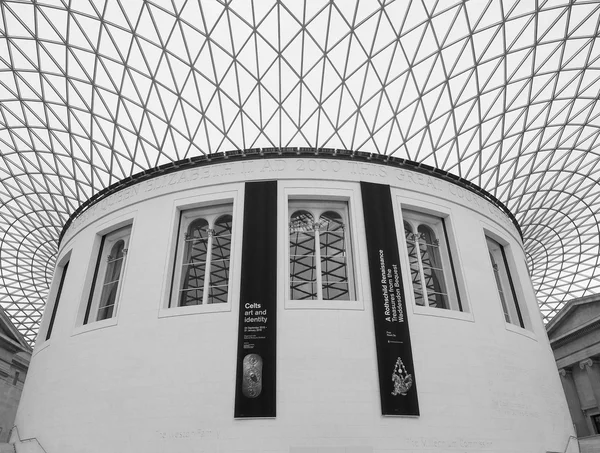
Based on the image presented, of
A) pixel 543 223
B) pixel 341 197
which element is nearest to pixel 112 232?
pixel 341 197

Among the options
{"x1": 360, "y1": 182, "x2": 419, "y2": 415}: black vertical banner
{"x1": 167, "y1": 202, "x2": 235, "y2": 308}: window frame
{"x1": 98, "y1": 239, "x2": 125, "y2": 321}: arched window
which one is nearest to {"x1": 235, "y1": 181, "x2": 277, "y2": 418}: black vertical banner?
{"x1": 167, "y1": 202, "x2": 235, "y2": 308}: window frame

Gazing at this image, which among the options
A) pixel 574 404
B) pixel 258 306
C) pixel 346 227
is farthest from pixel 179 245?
pixel 574 404

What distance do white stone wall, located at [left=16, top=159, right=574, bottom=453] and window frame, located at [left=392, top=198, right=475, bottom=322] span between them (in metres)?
0.10

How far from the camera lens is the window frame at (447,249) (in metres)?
17.5

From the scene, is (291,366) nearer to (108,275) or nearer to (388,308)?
(388,308)

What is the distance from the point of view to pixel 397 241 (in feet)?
60.8

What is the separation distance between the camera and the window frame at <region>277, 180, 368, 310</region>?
16.6 m

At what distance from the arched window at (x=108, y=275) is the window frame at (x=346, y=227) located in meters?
7.76

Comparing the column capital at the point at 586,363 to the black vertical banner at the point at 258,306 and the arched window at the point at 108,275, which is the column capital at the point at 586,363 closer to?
the black vertical banner at the point at 258,306

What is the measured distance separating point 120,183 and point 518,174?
28.8m

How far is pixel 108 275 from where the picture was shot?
70.2 feet

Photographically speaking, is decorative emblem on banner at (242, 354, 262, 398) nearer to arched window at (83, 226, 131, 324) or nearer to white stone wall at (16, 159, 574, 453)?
white stone wall at (16, 159, 574, 453)

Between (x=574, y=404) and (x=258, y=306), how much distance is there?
36.4 meters

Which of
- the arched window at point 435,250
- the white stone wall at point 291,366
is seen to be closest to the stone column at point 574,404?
the white stone wall at point 291,366
